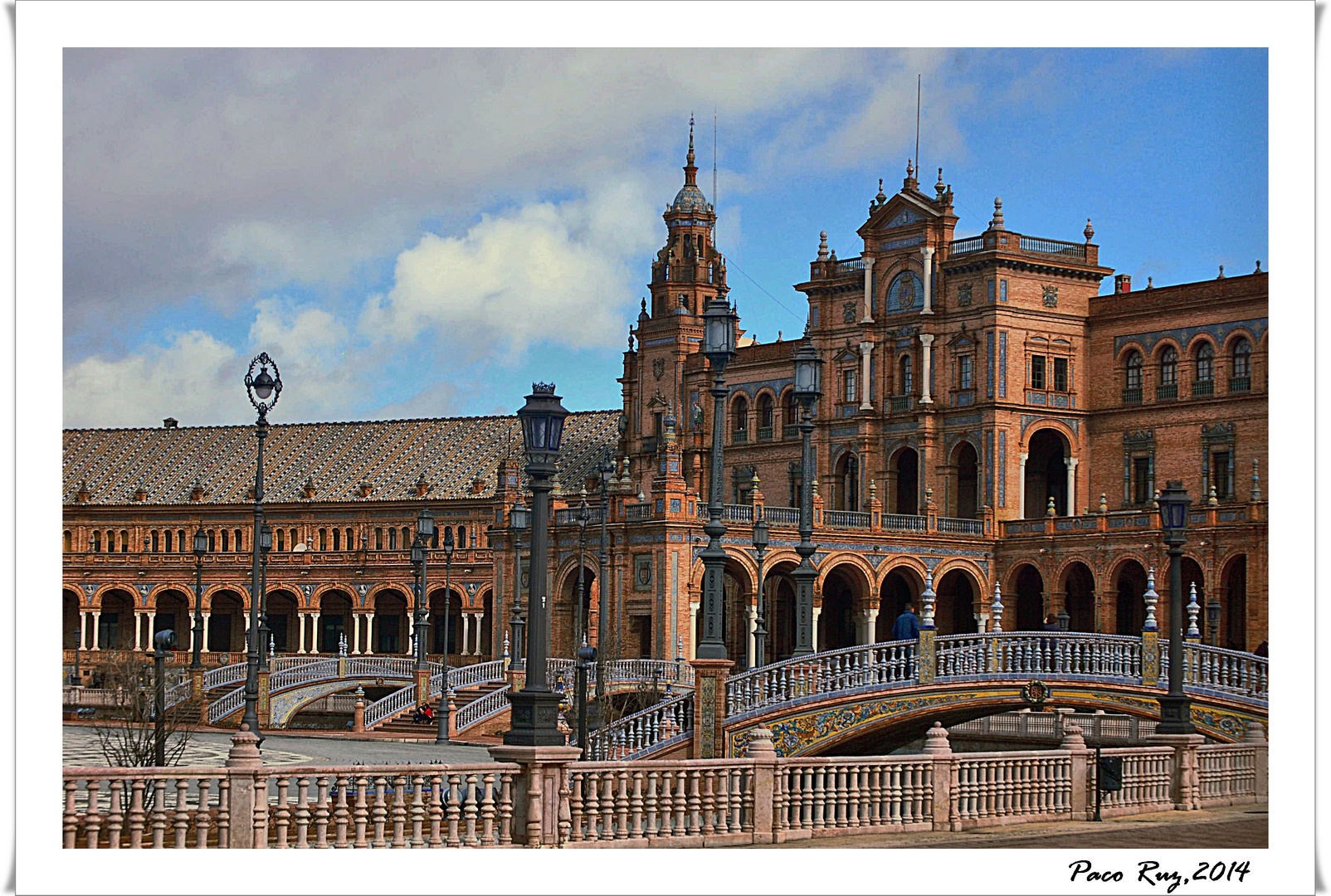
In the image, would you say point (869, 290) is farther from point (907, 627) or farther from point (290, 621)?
point (290, 621)

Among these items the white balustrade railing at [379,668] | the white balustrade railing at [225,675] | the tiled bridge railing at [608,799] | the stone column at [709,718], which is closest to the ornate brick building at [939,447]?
the white balustrade railing at [379,668]

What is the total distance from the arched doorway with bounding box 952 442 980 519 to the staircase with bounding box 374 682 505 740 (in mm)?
18720

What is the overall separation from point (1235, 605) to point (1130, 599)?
5.19 metres

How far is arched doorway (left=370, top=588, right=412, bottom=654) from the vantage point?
3632 inches

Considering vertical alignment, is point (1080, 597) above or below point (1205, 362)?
below

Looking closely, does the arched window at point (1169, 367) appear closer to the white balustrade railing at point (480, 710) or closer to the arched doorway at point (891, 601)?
the arched doorway at point (891, 601)

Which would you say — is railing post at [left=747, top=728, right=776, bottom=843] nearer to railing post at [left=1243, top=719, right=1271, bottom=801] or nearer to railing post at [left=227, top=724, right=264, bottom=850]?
railing post at [left=227, top=724, right=264, bottom=850]

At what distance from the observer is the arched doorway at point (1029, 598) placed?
66688 mm

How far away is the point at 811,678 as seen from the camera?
3400cm

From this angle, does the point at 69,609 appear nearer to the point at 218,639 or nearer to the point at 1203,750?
the point at 218,639

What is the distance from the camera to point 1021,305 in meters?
66.7

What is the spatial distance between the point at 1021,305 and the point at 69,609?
53786 millimetres

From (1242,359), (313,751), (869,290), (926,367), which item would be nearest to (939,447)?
(926,367)

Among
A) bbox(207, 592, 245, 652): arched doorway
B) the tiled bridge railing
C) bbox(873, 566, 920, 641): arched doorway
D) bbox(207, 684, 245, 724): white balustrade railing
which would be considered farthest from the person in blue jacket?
bbox(207, 592, 245, 652): arched doorway
